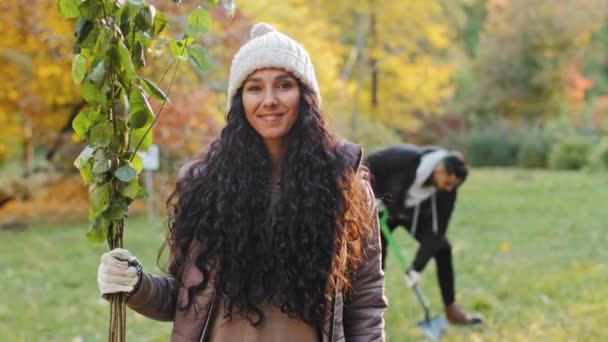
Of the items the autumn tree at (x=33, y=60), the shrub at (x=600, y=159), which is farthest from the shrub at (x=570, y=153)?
the autumn tree at (x=33, y=60)

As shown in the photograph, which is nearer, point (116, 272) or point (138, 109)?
point (138, 109)

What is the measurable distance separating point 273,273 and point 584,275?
19.4ft

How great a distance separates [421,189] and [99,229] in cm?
362

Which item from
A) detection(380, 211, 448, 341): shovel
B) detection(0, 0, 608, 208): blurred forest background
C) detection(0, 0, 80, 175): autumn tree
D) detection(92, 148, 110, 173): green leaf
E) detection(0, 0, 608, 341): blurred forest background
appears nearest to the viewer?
detection(92, 148, 110, 173): green leaf

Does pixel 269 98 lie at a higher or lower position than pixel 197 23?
lower

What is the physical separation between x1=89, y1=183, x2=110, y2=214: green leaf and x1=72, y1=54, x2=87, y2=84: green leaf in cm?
27

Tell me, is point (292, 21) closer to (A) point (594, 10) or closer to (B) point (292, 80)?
(B) point (292, 80)

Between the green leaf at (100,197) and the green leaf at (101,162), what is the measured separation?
0.18 ft

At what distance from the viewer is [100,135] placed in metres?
1.91

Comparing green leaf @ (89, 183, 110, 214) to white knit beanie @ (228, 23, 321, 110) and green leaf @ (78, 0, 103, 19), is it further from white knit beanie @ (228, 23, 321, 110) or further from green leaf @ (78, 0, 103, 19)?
white knit beanie @ (228, 23, 321, 110)

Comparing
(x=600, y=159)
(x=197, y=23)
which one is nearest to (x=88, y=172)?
(x=197, y=23)

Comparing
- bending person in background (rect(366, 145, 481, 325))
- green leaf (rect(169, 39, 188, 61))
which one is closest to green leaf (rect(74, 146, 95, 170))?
green leaf (rect(169, 39, 188, 61))

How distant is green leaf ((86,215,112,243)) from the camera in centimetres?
200

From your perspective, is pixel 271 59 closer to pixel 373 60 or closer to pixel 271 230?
pixel 271 230
